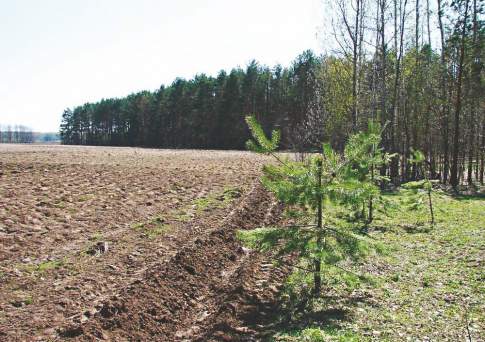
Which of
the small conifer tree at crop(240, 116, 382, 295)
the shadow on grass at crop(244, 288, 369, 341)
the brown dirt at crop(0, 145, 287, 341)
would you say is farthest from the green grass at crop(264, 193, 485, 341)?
the brown dirt at crop(0, 145, 287, 341)

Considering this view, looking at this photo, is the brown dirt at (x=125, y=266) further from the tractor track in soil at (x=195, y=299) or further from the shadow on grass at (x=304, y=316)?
the shadow on grass at (x=304, y=316)

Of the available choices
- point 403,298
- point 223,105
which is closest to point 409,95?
point 403,298

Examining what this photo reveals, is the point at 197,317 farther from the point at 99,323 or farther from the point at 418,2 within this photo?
the point at 418,2

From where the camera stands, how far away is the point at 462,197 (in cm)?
1806

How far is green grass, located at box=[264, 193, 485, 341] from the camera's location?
17.9 ft

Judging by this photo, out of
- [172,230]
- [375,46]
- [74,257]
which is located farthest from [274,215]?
[375,46]

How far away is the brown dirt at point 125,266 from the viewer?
5469 mm

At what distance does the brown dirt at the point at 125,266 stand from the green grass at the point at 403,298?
2.58 feet

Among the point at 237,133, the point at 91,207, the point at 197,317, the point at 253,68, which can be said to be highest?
the point at 253,68

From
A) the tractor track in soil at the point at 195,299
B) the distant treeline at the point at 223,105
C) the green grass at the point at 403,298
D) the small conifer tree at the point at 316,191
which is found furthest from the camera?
the distant treeline at the point at 223,105

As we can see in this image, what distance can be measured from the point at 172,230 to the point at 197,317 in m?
4.16

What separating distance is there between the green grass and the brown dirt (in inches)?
30.9

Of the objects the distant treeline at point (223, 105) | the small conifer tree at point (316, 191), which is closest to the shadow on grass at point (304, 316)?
the small conifer tree at point (316, 191)

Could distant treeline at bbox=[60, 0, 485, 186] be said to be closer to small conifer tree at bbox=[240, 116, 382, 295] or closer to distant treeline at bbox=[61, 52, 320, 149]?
small conifer tree at bbox=[240, 116, 382, 295]
